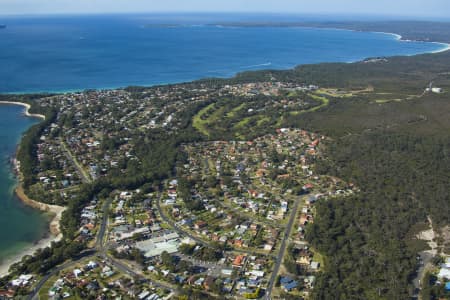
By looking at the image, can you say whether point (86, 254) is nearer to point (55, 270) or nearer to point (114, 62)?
A: point (55, 270)

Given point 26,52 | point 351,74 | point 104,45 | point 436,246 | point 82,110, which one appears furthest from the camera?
point 104,45

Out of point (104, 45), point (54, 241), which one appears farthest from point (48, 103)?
point (104, 45)

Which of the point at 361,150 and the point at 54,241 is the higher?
the point at 361,150

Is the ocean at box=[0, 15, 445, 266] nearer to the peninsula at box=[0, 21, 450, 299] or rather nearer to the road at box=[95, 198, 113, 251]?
the peninsula at box=[0, 21, 450, 299]

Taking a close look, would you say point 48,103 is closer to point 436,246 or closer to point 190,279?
point 190,279

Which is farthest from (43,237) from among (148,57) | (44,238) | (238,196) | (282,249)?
(148,57)

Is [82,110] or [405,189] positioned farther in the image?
[82,110]

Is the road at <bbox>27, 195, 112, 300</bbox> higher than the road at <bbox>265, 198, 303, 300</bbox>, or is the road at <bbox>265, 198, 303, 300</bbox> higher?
the road at <bbox>265, 198, 303, 300</bbox>

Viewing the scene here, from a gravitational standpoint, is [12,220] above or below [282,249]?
below

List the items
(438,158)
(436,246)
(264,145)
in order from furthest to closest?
(264,145)
(438,158)
(436,246)

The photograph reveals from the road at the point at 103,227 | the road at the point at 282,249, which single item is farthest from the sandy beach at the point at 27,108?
the road at the point at 282,249

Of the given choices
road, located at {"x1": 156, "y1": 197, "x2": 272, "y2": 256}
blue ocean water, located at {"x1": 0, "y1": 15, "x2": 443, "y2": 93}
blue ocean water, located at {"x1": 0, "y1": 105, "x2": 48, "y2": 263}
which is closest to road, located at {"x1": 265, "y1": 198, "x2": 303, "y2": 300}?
road, located at {"x1": 156, "y1": 197, "x2": 272, "y2": 256}
